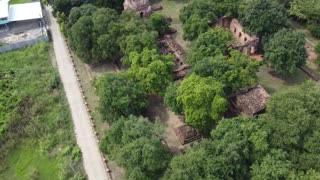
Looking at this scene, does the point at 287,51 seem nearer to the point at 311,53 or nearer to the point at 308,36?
the point at 311,53

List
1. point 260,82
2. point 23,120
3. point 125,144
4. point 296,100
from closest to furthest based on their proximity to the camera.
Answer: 1. point 296,100
2. point 125,144
3. point 23,120
4. point 260,82

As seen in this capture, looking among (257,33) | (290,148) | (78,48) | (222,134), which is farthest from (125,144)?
(257,33)

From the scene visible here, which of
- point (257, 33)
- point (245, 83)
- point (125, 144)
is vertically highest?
point (257, 33)

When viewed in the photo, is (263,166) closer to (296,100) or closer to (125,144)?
(296,100)

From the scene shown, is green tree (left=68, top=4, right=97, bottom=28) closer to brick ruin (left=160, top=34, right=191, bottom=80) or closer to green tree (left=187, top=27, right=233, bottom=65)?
brick ruin (left=160, top=34, right=191, bottom=80)

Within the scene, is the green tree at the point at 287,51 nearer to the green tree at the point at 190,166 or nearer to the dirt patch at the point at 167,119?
the dirt patch at the point at 167,119

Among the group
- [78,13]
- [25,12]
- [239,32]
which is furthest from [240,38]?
[25,12]

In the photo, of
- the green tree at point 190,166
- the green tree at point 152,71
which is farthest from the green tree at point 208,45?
the green tree at point 190,166
